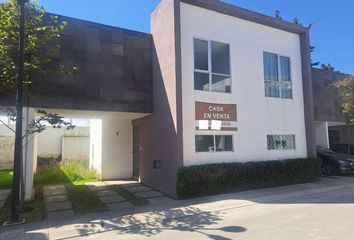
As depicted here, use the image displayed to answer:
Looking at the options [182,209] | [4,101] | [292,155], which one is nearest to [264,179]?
[292,155]

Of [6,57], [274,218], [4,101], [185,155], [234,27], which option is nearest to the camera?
[274,218]

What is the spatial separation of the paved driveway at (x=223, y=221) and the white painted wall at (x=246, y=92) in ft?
7.75

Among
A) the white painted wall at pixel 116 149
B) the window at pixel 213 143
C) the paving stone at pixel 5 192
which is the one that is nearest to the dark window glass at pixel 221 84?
the window at pixel 213 143

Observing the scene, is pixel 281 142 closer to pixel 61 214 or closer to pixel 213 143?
pixel 213 143

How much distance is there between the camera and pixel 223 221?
7.00m

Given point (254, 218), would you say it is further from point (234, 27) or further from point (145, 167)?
point (234, 27)

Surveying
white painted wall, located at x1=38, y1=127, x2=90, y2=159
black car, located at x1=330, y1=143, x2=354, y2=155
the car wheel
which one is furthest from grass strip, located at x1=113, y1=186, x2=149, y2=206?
white painted wall, located at x1=38, y1=127, x2=90, y2=159

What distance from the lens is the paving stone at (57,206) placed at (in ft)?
28.4

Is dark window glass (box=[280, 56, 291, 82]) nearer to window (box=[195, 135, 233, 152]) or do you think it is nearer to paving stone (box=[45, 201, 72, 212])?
window (box=[195, 135, 233, 152])

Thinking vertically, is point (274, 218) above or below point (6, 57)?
below

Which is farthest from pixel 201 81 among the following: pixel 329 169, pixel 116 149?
pixel 329 169

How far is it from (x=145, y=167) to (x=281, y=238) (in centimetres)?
793

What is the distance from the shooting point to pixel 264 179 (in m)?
11.4

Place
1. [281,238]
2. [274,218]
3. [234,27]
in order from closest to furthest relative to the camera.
Answer: [281,238], [274,218], [234,27]
